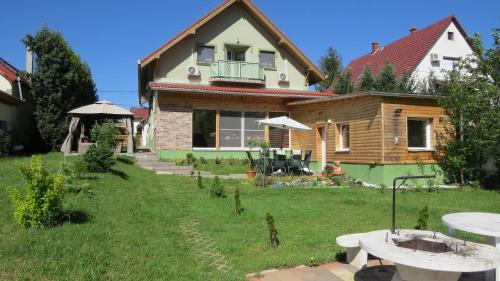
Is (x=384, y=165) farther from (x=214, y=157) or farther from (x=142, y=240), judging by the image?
(x=142, y=240)

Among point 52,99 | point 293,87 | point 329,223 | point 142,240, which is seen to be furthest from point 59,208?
point 293,87

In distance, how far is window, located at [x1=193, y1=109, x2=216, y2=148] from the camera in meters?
19.7

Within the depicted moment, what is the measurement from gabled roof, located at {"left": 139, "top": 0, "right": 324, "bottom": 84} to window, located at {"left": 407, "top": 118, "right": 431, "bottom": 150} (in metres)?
7.88

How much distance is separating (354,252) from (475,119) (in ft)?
40.8

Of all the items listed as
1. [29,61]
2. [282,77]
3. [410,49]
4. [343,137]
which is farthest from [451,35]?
[29,61]

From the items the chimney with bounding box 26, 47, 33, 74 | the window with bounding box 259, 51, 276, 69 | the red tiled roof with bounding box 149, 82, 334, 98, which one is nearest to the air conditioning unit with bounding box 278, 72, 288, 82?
the window with bounding box 259, 51, 276, 69

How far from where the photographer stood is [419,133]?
53.4 ft

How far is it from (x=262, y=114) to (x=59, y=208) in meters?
15.0

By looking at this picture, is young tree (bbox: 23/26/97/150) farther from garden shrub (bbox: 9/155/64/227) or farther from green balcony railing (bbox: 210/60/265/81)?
garden shrub (bbox: 9/155/64/227)

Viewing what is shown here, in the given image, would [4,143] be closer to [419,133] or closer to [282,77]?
[282,77]

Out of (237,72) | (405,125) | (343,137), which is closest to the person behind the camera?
(405,125)

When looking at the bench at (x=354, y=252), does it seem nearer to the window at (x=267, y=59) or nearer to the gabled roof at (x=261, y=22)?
the gabled roof at (x=261, y=22)

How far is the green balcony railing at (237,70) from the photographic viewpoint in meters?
20.5

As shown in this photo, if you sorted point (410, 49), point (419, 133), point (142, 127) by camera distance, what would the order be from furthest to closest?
point (142, 127) < point (410, 49) < point (419, 133)
